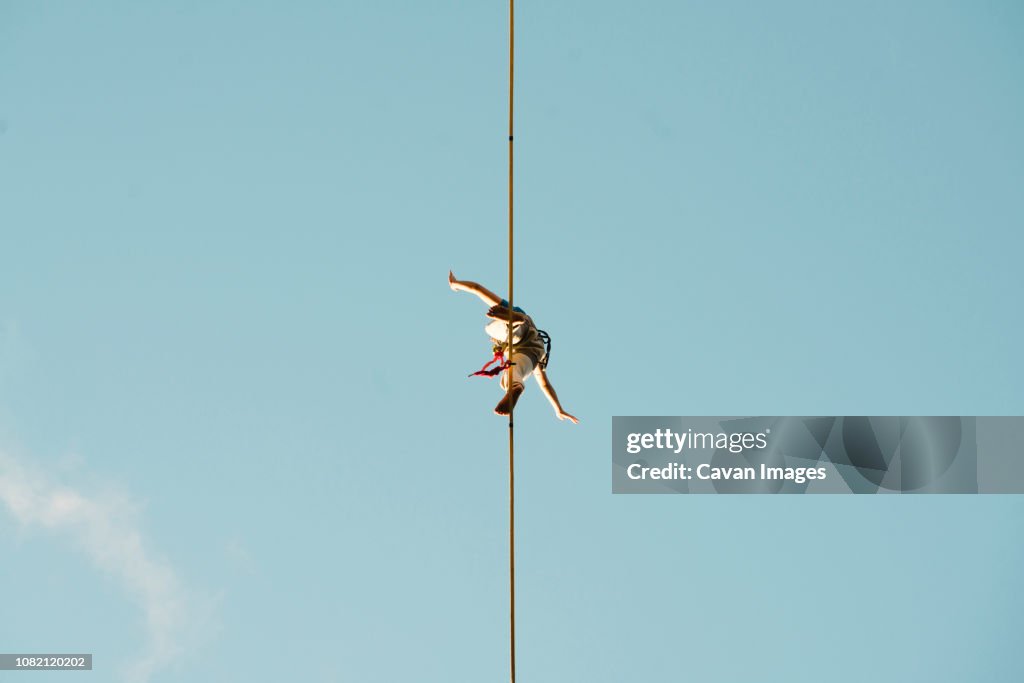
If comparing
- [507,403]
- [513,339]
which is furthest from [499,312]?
[507,403]

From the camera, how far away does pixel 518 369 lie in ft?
47.3

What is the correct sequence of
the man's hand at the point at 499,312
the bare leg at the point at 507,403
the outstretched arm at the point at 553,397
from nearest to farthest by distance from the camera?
1. the bare leg at the point at 507,403
2. the man's hand at the point at 499,312
3. the outstretched arm at the point at 553,397

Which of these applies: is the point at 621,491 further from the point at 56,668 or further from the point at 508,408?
the point at 56,668

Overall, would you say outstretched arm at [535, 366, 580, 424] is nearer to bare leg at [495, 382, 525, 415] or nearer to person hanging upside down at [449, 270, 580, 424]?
person hanging upside down at [449, 270, 580, 424]

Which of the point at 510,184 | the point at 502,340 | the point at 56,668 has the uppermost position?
the point at 510,184

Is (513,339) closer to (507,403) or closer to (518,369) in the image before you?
(518,369)

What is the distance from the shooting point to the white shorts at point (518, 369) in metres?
14.4

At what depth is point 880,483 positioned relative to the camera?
22047 millimetres

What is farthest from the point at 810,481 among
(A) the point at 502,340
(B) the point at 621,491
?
(A) the point at 502,340

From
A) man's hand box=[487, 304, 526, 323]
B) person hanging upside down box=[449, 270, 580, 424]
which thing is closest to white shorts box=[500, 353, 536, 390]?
person hanging upside down box=[449, 270, 580, 424]

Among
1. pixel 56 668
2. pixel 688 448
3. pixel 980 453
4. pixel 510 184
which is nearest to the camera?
pixel 510 184

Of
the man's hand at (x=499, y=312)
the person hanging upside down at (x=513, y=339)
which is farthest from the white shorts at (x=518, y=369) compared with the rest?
the man's hand at (x=499, y=312)

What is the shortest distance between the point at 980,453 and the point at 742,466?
15.8 feet

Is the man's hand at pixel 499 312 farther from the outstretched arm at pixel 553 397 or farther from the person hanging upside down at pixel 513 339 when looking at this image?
the outstretched arm at pixel 553 397
